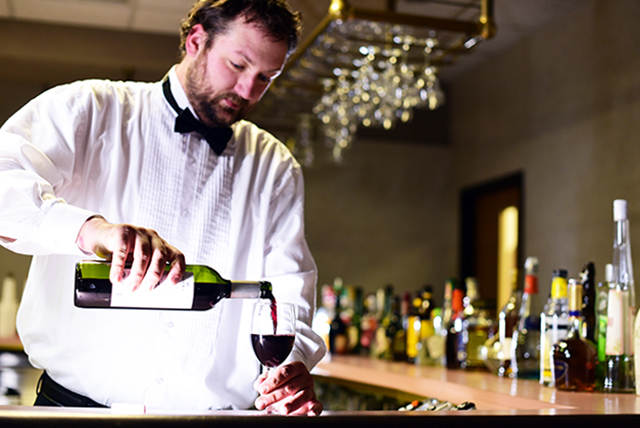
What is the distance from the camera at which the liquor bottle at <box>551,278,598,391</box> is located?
164cm

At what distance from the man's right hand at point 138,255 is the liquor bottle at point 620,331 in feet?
3.49

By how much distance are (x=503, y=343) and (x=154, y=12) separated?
289 cm

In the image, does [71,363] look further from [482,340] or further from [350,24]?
[350,24]

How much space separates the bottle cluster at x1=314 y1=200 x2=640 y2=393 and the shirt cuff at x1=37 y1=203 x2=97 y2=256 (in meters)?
1.17

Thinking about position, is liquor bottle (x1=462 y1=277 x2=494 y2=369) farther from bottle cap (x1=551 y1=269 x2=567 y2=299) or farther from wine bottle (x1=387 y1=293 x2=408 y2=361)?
bottle cap (x1=551 y1=269 x2=567 y2=299)

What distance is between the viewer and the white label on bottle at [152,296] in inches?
40.8

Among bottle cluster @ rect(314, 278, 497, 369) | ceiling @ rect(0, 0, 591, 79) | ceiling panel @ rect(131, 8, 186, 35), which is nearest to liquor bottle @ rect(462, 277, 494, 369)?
bottle cluster @ rect(314, 278, 497, 369)

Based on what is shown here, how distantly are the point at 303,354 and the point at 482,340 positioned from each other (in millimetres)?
1186

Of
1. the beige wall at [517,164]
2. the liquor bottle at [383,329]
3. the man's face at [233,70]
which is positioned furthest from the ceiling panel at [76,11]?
the man's face at [233,70]

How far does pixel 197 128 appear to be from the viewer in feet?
5.14

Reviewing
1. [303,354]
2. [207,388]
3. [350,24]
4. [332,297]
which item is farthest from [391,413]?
[332,297]

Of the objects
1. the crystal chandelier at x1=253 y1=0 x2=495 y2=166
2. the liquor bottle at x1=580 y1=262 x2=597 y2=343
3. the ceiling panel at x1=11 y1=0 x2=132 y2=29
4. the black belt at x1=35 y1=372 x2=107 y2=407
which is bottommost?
the black belt at x1=35 y1=372 x2=107 y2=407

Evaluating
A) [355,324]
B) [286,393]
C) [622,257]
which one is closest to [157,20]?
[355,324]

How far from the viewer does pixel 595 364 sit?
1.66 meters
